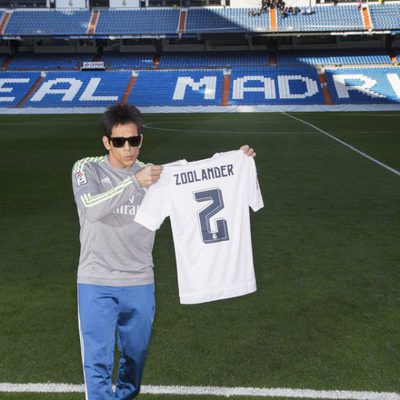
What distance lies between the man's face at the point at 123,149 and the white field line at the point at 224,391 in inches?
69.9

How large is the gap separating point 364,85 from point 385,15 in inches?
425

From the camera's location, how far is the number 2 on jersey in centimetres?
372

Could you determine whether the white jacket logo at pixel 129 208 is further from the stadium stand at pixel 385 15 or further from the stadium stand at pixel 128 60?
the stadium stand at pixel 385 15

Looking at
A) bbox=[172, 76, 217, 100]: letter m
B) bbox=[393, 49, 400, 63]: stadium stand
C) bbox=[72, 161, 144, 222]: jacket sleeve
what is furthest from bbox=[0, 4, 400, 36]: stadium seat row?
bbox=[72, 161, 144, 222]: jacket sleeve

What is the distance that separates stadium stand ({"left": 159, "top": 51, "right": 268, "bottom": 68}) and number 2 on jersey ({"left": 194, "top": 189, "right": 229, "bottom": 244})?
46699mm

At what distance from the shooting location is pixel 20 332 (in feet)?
16.9

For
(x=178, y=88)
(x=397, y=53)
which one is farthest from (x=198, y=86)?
(x=397, y=53)

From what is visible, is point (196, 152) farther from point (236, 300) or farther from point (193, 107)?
point (193, 107)

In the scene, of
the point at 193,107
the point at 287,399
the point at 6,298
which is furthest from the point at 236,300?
the point at 193,107

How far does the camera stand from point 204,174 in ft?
12.2

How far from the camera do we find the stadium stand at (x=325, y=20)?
158 feet

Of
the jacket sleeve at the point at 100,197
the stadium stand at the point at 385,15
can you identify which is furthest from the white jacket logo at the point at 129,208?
the stadium stand at the point at 385,15

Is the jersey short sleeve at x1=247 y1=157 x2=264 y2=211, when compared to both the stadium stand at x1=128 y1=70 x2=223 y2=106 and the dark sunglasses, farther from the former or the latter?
the stadium stand at x1=128 y1=70 x2=223 y2=106

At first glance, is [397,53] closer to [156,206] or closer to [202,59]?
[202,59]
